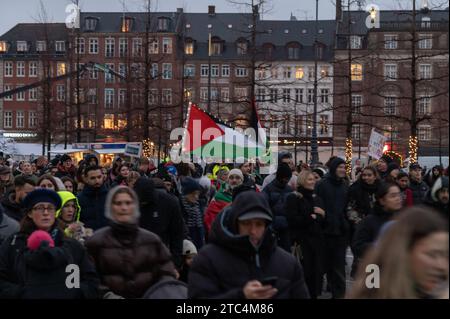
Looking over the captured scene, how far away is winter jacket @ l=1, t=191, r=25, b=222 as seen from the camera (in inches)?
349

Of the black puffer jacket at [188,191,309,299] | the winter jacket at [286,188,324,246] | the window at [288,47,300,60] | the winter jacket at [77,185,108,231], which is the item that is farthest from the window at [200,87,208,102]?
the black puffer jacket at [188,191,309,299]

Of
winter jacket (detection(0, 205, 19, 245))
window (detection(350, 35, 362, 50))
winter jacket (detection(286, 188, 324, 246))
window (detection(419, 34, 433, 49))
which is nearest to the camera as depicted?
winter jacket (detection(0, 205, 19, 245))

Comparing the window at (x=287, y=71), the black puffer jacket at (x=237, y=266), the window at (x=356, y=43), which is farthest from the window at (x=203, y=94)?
the black puffer jacket at (x=237, y=266)

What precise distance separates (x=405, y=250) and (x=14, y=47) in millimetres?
90136

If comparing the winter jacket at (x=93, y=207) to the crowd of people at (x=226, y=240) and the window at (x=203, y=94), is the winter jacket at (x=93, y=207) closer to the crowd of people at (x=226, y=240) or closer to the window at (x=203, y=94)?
the crowd of people at (x=226, y=240)

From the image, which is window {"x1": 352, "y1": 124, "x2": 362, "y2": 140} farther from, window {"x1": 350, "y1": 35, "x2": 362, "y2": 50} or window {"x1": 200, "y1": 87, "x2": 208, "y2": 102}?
window {"x1": 200, "y1": 87, "x2": 208, "y2": 102}

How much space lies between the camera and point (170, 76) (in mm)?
83000

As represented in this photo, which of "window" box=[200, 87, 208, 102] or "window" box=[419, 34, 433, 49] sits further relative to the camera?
"window" box=[200, 87, 208, 102]

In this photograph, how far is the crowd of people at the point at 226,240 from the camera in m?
3.38

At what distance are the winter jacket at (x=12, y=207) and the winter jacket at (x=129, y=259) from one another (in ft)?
10.2

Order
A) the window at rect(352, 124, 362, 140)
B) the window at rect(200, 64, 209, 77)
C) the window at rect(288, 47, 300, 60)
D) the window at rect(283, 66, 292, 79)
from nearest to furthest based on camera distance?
the window at rect(352, 124, 362, 140), the window at rect(200, 64, 209, 77), the window at rect(288, 47, 300, 60), the window at rect(283, 66, 292, 79)

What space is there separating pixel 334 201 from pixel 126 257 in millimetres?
5333
